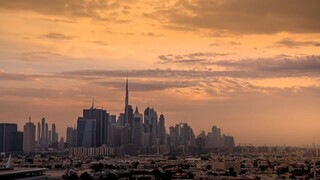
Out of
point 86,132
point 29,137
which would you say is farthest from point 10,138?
point 86,132

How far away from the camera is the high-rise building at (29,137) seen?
129 ft

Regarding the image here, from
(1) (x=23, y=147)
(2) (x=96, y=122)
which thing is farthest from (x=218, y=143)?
(1) (x=23, y=147)

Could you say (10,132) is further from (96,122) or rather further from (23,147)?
(96,122)

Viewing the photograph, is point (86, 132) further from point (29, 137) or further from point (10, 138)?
point (10, 138)

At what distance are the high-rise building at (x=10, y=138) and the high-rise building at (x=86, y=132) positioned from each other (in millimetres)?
4317

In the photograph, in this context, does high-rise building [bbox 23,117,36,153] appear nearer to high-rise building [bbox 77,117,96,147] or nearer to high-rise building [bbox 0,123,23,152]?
high-rise building [bbox 0,123,23,152]

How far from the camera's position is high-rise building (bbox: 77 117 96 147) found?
132ft

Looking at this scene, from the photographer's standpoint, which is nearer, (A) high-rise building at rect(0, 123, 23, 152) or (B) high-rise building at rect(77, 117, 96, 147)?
(A) high-rise building at rect(0, 123, 23, 152)

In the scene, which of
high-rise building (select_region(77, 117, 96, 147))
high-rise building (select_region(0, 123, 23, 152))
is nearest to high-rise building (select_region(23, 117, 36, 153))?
high-rise building (select_region(0, 123, 23, 152))

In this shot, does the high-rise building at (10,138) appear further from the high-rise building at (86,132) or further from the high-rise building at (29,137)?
the high-rise building at (86,132)

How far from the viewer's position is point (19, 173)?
10.0m

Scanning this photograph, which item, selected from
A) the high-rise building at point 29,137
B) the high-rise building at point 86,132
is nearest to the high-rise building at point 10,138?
the high-rise building at point 29,137

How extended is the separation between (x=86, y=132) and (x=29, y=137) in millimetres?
3819

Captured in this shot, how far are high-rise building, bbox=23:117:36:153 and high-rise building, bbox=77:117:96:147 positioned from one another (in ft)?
10.1
